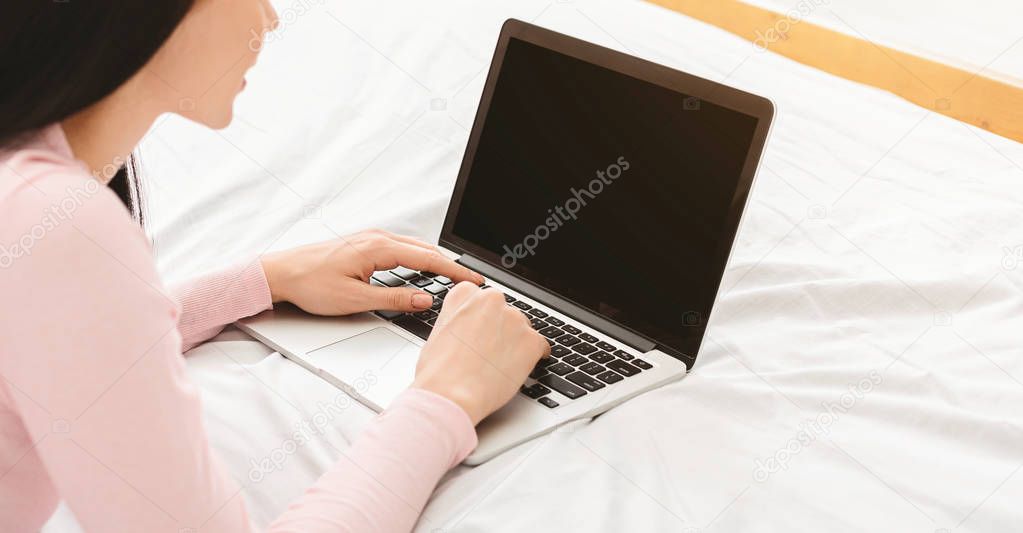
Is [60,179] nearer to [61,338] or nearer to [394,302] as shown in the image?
[61,338]

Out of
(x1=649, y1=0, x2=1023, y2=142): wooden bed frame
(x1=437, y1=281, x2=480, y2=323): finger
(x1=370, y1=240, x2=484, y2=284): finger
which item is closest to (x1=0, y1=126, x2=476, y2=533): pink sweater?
(x1=437, y1=281, x2=480, y2=323): finger

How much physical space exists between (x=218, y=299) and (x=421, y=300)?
0.18m

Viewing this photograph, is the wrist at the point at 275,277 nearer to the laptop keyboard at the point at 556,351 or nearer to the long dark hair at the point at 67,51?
the laptop keyboard at the point at 556,351

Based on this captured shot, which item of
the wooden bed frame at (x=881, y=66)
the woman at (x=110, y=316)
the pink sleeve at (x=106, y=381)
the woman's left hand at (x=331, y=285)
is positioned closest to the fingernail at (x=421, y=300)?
the woman's left hand at (x=331, y=285)

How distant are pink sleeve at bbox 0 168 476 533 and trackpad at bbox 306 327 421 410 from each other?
0.20 meters

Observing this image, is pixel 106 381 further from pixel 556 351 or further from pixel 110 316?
pixel 556 351

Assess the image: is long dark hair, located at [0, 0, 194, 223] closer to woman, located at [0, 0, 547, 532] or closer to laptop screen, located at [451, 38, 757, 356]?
woman, located at [0, 0, 547, 532]

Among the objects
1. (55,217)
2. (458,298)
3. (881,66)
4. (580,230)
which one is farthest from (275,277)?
(881,66)

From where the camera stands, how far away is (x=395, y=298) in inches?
35.4

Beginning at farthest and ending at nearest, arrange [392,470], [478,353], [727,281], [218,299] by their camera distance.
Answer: [727,281], [218,299], [478,353], [392,470]

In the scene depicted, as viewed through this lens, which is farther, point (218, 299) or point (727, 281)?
point (727, 281)

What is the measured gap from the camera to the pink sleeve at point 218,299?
2.82 ft

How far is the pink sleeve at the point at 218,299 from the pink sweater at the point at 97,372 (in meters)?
0.25

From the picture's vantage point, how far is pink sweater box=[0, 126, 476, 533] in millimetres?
500
